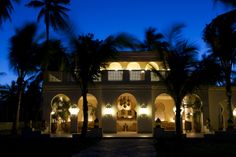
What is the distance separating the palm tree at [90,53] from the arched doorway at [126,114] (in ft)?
30.6

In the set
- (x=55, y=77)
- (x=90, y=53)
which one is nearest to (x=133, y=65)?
(x=55, y=77)

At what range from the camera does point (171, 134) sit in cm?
2328

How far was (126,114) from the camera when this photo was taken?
31406 mm

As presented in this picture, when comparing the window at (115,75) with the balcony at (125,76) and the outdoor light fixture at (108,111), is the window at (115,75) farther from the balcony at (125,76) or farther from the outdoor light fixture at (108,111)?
the outdoor light fixture at (108,111)

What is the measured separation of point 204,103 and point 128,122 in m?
6.99

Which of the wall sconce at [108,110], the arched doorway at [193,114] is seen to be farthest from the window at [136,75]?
the arched doorway at [193,114]

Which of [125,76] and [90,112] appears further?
[90,112]

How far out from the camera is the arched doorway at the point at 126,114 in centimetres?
2995

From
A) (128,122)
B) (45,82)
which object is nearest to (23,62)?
(45,82)

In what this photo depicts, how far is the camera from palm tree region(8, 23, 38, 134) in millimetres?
26922

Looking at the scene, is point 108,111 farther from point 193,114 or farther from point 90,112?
point 193,114

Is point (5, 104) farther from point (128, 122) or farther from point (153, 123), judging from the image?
point (153, 123)

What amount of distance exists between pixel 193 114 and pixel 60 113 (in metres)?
11.6

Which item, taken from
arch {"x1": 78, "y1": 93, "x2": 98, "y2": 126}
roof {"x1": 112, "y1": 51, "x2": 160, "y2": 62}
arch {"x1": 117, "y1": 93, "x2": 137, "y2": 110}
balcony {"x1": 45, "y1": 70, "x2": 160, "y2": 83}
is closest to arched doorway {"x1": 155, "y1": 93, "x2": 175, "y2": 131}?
arch {"x1": 117, "y1": 93, "x2": 137, "y2": 110}
